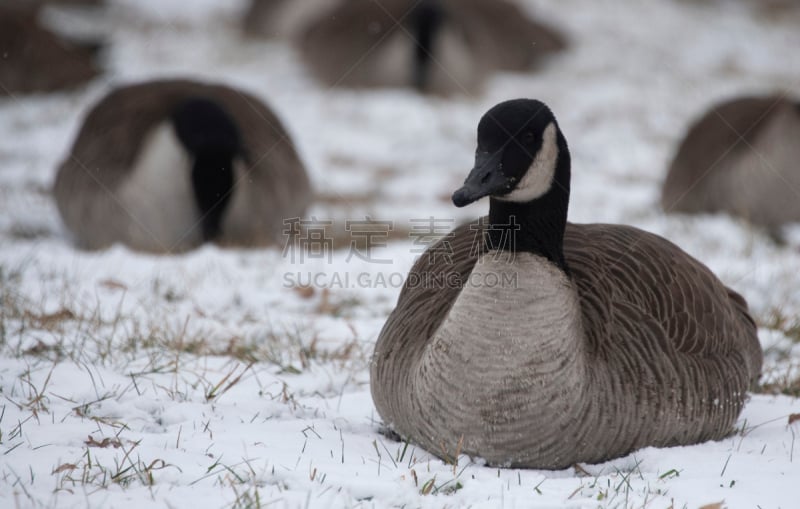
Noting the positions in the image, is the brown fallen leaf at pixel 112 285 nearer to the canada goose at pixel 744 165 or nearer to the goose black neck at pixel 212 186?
the goose black neck at pixel 212 186

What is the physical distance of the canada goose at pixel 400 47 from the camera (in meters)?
13.2

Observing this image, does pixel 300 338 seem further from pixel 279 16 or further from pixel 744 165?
pixel 279 16

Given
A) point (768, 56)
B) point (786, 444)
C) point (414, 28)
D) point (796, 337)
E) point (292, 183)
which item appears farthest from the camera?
point (768, 56)

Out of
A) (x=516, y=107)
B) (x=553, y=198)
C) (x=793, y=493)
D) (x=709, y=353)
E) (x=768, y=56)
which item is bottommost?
(x=793, y=493)

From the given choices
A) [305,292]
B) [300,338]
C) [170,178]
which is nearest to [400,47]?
[170,178]

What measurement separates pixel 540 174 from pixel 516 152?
0.49ft

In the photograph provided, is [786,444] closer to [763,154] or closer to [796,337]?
[796,337]

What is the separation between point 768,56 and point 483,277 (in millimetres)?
15084

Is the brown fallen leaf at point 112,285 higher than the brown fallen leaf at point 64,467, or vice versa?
the brown fallen leaf at point 112,285

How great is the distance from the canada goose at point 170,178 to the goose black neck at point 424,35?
17.9 feet

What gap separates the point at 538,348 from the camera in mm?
3205

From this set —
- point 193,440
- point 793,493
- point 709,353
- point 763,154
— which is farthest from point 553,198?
point 763,154

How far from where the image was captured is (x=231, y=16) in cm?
1798

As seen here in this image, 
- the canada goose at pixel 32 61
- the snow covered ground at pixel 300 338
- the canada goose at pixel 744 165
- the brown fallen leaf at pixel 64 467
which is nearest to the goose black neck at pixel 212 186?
the snow covered ground at pixel 300 338
